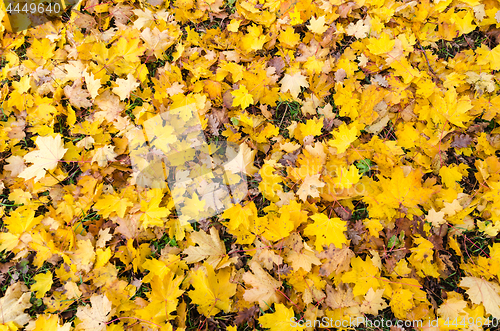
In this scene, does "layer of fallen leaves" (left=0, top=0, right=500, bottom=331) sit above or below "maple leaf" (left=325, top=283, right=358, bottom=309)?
above

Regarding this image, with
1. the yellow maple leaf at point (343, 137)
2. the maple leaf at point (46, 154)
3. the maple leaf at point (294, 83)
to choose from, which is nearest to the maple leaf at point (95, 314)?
the maple leaf at point (46, 154)

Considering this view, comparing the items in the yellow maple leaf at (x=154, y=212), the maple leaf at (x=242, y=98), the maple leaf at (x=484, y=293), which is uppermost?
the maple leaf at (x=242, y=98)

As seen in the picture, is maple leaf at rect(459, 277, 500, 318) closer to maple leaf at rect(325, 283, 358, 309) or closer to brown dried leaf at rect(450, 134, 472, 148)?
maple leaf at rect(325, 283, 358, 309)

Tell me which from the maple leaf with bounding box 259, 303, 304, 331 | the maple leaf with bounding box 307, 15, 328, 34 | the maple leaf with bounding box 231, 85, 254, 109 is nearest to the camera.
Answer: the maple leaf with bounding box 259, 303, 304, 331

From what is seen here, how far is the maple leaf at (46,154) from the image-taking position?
6.34 feet

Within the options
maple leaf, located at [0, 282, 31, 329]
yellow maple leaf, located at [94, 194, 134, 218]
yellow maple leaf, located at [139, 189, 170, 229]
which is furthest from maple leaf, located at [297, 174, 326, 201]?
maple leaf, located at [0, 282, 31, 329]

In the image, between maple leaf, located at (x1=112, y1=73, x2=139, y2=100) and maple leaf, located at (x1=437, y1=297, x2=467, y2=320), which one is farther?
maple leaf, located at (x1=112, y1=73, x2=139, y2=100)

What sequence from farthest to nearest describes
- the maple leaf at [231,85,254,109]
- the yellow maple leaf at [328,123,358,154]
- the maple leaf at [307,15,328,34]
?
the maple leaf at [307,15,328,34] → the maple leaf at [231,85,254,109] → the yellow maple leaf at [328,123,358,154]

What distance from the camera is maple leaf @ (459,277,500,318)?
1.59 m

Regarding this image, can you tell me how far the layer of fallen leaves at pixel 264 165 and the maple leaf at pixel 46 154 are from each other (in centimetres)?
1

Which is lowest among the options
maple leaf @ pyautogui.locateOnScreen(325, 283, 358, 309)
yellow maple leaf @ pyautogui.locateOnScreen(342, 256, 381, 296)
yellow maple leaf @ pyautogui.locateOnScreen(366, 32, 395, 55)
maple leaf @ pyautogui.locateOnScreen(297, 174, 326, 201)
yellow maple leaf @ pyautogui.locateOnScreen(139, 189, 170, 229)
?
maple leaf @ pyautogui.locateOnScreen(325, 283, 358, 309)

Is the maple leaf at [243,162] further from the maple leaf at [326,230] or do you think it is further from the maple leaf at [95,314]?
the maple leaf at [95,314]

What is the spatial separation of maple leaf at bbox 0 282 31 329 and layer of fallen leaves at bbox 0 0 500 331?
11 millimetres

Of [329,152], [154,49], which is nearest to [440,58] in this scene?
[329,152]
